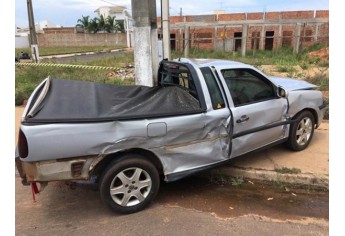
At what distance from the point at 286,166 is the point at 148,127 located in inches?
96.0

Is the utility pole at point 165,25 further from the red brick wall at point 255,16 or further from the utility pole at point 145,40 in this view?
the red brick wall at point 255,16

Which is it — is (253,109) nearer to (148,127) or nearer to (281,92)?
(281,92)

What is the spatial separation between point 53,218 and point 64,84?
1.69 metres

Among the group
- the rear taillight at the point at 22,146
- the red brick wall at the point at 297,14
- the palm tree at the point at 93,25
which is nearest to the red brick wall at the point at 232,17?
the red brick wall at the point at 297,14

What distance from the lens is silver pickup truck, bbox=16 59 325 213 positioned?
310 cm

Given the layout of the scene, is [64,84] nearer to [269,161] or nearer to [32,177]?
[32,177]

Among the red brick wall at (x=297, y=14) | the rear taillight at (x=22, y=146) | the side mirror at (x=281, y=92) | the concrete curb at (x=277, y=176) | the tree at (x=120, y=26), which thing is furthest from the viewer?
the tree at (x=120, y=26)

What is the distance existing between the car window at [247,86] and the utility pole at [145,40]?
2.30 meters

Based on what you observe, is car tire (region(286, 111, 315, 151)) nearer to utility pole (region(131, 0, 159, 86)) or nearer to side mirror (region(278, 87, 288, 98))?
side mirror (region(278, 87, 288, 98))

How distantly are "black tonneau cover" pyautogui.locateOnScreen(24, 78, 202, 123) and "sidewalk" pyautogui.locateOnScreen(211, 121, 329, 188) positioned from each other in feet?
4.06

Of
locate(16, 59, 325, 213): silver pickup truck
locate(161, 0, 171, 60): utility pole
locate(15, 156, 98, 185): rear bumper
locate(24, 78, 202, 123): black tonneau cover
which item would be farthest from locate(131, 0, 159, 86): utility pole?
locate(15, 156, 98, 185): rear bumper

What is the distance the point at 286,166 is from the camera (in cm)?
463

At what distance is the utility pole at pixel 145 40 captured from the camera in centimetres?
609

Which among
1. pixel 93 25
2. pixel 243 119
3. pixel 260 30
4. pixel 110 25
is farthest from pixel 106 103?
pixel 93 25
